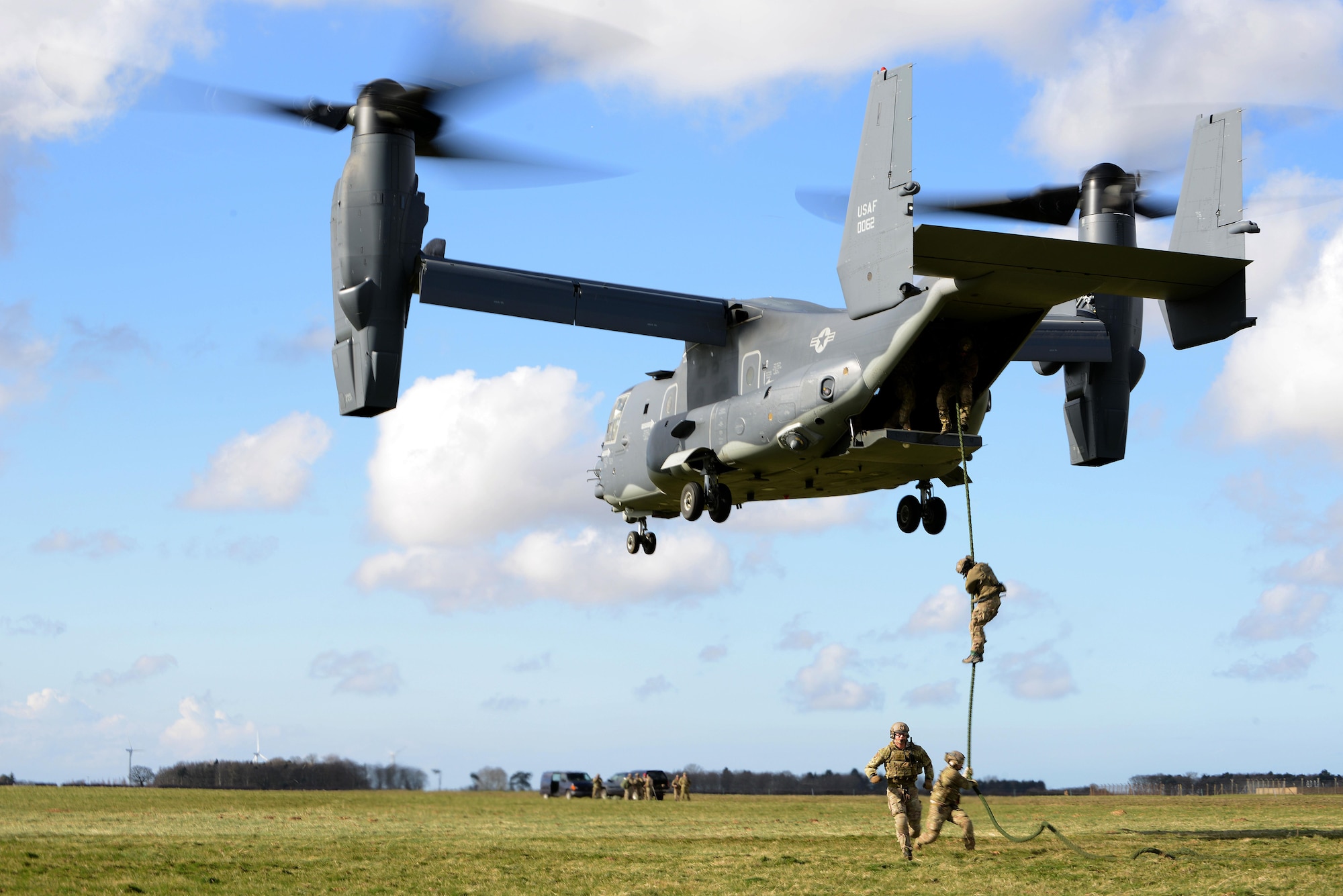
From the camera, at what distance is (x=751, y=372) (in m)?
24.1

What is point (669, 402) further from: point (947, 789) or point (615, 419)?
point (947, 789)

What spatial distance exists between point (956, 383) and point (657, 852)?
865 centimetres

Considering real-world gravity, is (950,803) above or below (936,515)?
below

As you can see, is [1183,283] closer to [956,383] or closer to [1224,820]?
[956,383]

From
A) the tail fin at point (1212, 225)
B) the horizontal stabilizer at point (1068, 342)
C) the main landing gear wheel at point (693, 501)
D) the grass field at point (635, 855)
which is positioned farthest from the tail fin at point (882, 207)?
the grass field at point (635, 855)

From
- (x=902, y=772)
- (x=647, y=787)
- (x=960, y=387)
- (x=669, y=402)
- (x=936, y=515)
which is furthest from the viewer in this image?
(x=647, y=787)

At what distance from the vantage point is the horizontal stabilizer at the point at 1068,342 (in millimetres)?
23625

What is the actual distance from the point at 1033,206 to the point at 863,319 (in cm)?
651

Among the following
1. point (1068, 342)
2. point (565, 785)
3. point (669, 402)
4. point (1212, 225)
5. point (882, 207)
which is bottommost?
point (565, 785)

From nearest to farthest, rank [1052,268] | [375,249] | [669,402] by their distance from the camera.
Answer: [1052,268]
[375,249]
[669,402]

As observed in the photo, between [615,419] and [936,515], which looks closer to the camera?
[936,515]

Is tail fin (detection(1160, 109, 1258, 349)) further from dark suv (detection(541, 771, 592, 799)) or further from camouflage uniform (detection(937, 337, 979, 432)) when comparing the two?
dark suv (detection(541, 771, 592, 799))

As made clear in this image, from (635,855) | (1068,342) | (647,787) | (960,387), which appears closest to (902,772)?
(635,855)

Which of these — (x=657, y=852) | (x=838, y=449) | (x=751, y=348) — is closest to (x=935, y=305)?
(x=838, y=449)
